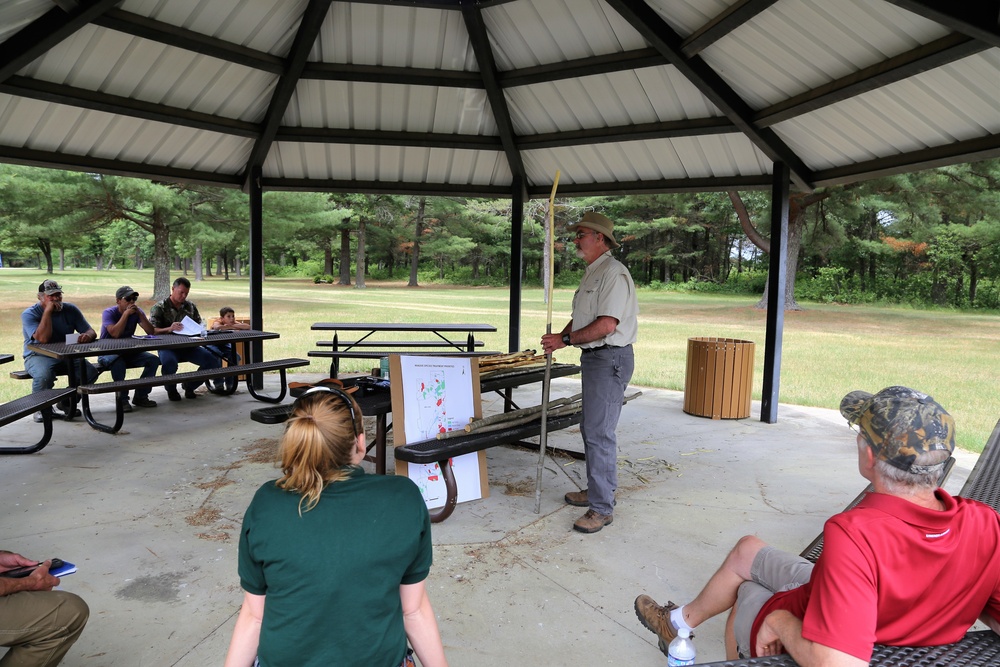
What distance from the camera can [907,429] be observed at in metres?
1.59

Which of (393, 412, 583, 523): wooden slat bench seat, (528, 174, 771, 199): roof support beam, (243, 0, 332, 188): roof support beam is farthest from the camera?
(528, 174, 771, 199): roof support beam

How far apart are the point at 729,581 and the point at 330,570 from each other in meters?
1.47

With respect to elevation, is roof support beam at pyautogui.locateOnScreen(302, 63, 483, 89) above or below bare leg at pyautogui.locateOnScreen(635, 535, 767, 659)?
above

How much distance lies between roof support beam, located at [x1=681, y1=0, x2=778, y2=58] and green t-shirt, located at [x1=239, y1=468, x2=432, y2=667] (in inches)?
178

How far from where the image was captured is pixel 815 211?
23.8 m

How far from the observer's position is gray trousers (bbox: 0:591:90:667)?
6.84 ft

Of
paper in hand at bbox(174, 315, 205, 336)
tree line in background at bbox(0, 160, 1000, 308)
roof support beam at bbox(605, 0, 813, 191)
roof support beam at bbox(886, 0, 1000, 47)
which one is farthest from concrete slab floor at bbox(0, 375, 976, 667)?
tree line in background at bbox(0, 160, 1000, 308)

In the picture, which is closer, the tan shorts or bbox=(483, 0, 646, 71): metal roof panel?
the tan shorts

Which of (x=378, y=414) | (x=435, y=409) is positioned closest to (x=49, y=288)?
(x=378, y=414)

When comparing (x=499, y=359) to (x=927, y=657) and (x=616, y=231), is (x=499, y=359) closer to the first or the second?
(x=927, y=657)

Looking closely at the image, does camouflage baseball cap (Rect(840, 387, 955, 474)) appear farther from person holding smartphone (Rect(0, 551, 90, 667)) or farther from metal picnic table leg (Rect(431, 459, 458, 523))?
metal picnic table leg (Rect(431, 459, 458, 523))

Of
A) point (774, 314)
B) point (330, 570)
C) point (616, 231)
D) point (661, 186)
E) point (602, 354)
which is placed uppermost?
point (616, 231)

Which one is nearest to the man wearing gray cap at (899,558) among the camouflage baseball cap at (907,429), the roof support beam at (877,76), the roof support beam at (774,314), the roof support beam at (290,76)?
the camouflage baseball cap at (907,429)

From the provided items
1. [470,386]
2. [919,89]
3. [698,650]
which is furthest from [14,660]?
[919,89]
